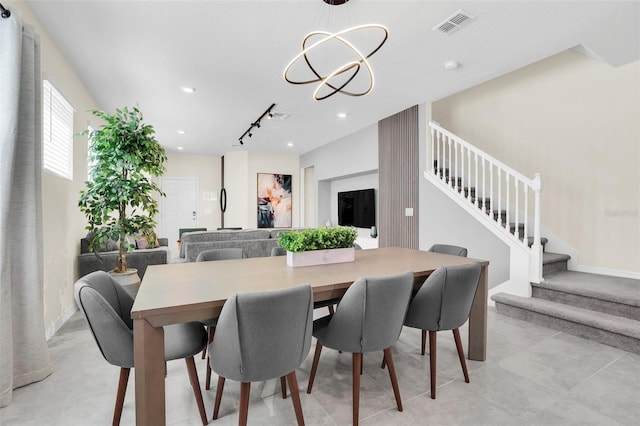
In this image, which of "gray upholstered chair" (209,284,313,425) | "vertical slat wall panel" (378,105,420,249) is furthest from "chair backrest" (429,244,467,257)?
"gray upholstered chair" (209,284,313,425)

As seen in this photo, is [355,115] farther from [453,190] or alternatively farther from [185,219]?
[185,219]

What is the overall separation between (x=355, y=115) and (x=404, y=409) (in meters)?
4.36

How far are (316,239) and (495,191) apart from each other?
3.52 metres

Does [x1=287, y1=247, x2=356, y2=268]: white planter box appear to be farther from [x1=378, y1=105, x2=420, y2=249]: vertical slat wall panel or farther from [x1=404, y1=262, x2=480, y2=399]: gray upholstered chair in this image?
[x1=378, y1=105, x2=420, y2=249]: vertical slat wall panel

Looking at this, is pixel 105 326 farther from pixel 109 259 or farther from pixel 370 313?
pixel 109 259

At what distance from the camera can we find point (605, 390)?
6.48ft

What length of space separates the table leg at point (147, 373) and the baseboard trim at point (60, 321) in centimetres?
217

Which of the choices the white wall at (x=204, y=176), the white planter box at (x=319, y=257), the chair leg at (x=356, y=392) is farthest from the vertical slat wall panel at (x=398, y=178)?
the white wall at (x=204, y=176)

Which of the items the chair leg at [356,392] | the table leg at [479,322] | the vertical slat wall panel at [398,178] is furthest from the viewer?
the vertical slat wall panel at [398,178]

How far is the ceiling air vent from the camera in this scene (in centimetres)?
249

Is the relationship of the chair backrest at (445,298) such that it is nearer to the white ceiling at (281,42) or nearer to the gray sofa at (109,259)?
the white ceiling at (281,42)

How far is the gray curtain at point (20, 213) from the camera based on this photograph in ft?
6.04

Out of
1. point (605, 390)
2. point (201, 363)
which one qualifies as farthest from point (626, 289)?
point (201, 363)

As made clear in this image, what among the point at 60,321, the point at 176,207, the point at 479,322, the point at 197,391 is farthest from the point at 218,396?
the point at 176,207
